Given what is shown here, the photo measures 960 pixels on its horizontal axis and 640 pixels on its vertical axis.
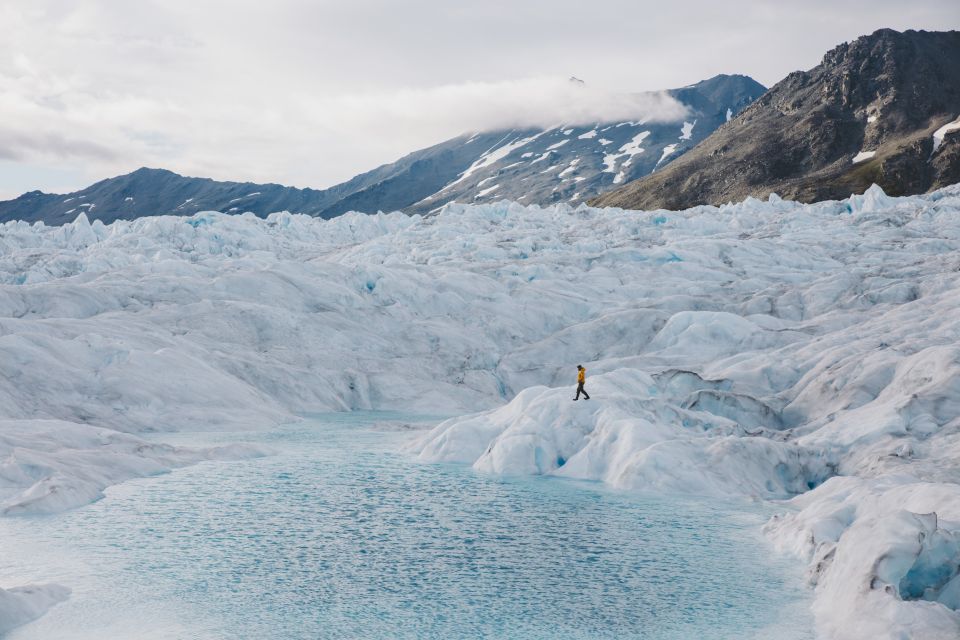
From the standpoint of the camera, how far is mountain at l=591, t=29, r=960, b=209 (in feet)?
427

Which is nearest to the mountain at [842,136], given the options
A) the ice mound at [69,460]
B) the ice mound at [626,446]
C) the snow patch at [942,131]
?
the snow patch at [942,131]

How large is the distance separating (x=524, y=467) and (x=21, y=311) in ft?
111

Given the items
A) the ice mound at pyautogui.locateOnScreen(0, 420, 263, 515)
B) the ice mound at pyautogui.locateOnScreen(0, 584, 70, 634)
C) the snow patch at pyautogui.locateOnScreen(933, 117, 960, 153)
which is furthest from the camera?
the snow patch at pyautogui.locateOnScreen(933, 117, 960, 153)

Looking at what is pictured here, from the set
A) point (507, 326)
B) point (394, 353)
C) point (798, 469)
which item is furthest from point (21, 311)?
point (798, 469)

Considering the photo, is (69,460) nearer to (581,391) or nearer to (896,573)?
(581,391)

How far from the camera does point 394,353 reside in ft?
163

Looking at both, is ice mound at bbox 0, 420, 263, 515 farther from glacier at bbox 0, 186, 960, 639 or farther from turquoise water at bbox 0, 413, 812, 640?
turquoise water at bbox 0, 413, 812, 640

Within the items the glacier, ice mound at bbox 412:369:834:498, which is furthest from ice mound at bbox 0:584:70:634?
ice mound at bbox 412:369:834:498

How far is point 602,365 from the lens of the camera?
45.5 metres

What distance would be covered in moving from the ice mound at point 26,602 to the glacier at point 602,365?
0.14m

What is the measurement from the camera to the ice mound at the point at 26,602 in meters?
13.6

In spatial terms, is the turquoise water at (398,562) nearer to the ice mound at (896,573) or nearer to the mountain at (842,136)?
the ice mound at (896,573)

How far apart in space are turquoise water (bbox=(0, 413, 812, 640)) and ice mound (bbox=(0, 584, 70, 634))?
0.77 ft

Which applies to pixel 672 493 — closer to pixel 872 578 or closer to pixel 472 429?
pixel 472 429
